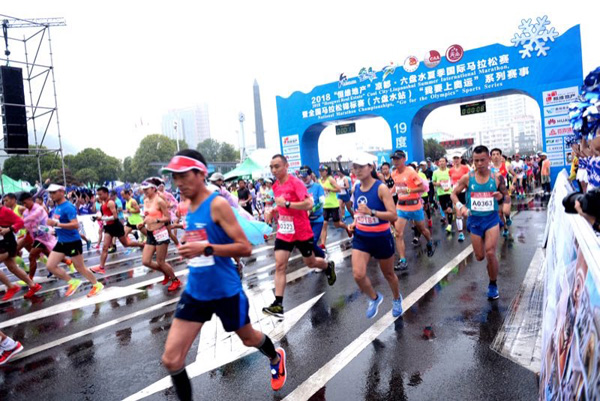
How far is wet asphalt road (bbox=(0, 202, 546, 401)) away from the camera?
359 centimetres

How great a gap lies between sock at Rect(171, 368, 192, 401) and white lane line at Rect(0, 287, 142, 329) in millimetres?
4560

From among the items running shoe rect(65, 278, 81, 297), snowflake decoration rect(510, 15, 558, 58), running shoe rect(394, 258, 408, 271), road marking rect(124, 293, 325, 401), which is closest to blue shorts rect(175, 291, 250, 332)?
road marking rect(124, 293, 325, 401)

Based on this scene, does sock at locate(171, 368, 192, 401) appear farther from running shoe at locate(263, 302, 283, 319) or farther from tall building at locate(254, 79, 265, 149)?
tall building at locate(254, 79, 265, 149)

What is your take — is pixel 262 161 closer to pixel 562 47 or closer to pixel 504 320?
pixel 562 47

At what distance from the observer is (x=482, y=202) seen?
18.4ft

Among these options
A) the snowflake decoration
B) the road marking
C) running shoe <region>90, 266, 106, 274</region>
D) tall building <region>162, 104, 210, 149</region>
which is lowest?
the road marking

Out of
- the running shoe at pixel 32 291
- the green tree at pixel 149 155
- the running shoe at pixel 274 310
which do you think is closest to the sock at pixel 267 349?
the running shoe at pixel 274 310

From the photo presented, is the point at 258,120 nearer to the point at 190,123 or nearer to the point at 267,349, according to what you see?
the point at 190,123

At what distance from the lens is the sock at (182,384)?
298 centimetres

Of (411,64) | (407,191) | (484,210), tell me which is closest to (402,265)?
(407,191)

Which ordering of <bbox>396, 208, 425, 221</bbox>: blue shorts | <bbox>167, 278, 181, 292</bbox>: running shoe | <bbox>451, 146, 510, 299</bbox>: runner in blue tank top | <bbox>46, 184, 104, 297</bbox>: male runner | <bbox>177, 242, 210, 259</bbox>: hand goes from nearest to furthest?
<bbox>177, 242, 210, 259</bbox>: hand
<bbox>451, 146, 510, 299</bbox>: runner in blue tank top
<bbox>46, 184, 104, 297</bbox>: male runner
<bbox>167, 278, 181, 292</bbox>: running shoe
<bbox>396, 208, 425, 221</bbox>: blue shorts

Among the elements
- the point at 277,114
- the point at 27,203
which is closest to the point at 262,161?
the point at 277,114

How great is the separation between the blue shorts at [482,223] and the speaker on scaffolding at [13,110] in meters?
17.0

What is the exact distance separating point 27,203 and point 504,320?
7.97 metres
